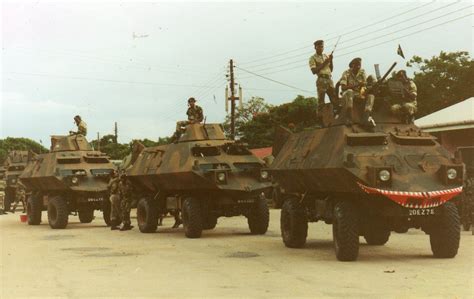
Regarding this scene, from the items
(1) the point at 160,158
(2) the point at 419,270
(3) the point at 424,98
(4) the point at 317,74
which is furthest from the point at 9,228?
(3) the point at 424,98

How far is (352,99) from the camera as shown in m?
13.2

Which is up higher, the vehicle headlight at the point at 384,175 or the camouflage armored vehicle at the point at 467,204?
the vehicle headlight at the point at 384,175

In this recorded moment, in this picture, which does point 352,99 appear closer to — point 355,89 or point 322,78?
point 355,89

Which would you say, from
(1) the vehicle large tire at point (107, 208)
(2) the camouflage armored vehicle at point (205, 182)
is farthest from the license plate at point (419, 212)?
(1) the vehicle large tire at point (107, 208)

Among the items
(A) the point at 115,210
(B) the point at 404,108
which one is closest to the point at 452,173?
(B) the point at 404,108

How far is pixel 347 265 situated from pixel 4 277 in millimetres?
5071

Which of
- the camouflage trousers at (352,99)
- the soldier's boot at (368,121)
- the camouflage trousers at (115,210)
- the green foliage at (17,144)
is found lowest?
the camouflage trousers at (115,210)

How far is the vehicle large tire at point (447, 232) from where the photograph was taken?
12055 millimetres

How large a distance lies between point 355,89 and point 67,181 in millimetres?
11340

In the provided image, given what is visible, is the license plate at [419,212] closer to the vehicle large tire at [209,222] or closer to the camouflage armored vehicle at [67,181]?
the vehicle large tire at [209,222]

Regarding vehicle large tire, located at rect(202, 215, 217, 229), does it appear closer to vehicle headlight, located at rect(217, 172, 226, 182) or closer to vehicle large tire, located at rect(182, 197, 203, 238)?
vehicle large tire, located at rect(182, 197, 203, 238)

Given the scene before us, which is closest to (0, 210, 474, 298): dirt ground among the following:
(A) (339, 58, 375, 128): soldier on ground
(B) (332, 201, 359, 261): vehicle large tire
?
(B) (332, 201, 359, 261): vehicle large tire

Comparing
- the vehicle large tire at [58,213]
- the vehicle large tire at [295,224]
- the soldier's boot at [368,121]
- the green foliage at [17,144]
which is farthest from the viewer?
the green foliage at [17,144]

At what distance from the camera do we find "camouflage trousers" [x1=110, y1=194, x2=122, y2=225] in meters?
21.5
